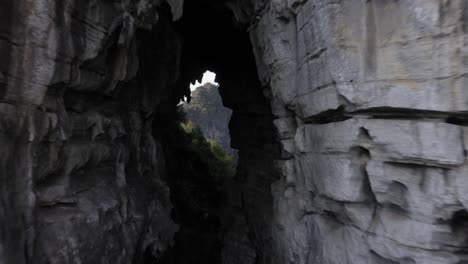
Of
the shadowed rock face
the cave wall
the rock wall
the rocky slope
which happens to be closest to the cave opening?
the shadowed rock face

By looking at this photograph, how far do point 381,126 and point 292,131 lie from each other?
10.9 feet

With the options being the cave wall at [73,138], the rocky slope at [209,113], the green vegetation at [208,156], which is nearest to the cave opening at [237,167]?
the green vegetation at [208,156]

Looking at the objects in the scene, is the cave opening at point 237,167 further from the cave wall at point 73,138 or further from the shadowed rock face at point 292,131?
the cave wall at point 73,138

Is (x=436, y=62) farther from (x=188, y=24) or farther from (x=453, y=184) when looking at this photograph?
(x=188, y=24)

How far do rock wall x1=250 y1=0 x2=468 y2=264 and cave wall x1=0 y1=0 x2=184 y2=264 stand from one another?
170 inches

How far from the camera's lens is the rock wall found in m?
4.57

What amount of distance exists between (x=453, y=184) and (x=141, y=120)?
8628 millimetres

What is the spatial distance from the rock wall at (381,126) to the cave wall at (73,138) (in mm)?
4326

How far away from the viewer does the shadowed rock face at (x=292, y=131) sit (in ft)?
15.7

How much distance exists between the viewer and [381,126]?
5.31 m

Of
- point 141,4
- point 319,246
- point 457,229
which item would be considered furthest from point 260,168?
point 457,229

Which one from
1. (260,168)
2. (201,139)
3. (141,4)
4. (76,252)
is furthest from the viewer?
(201,139)

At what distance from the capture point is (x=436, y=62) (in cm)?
462

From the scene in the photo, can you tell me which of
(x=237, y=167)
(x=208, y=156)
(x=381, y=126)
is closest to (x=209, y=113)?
(x=208, y=156)
